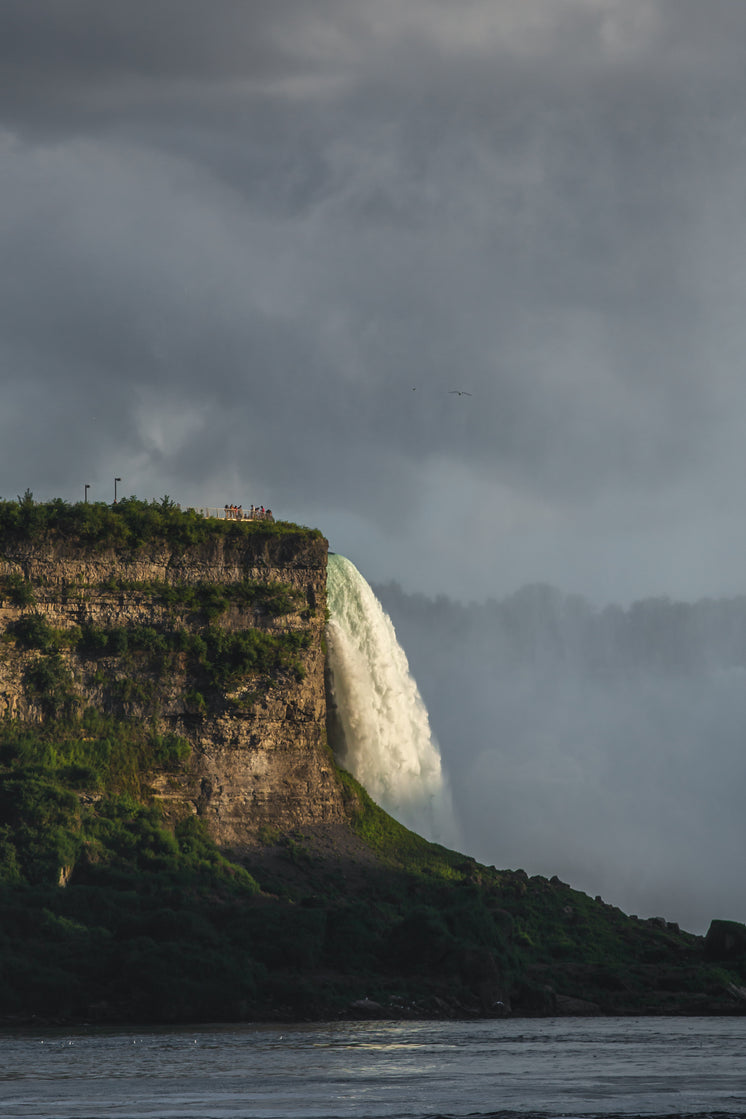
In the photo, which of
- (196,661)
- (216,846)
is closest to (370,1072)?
(216,846)

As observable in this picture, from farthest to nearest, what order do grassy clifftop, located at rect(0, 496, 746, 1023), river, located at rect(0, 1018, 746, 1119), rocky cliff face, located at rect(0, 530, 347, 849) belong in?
1. rocky cliff face, located at rect(0, 530, 347, 849)
2. grassy clifftop, located at rect(0, 496, 746, 1023)
3. river, located at rect(0, 1018, 746, 1119)

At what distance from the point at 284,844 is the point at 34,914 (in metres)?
16.1

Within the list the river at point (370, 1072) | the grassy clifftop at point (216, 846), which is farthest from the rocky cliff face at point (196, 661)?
the river at point (370, 1072)

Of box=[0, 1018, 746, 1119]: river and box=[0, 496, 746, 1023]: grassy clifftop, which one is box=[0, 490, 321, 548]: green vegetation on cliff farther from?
box=[0, 1018, 746, 1119]: river

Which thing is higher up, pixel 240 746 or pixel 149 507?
pixel 149 507

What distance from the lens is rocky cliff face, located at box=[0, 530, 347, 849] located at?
72.4 meters

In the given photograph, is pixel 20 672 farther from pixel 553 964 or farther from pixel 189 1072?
pixel 189 1072

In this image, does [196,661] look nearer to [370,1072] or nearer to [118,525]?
[118,525]

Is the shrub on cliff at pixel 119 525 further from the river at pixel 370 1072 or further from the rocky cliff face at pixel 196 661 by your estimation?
the river at pixel 370 1072

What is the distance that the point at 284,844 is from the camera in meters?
73.5

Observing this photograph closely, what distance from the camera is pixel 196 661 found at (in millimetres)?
74750

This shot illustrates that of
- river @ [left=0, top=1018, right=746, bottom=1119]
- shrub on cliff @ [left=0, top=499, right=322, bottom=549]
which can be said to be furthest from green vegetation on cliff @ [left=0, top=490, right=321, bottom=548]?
river @ [left=0, top=1018, right=746, bottom=1119]

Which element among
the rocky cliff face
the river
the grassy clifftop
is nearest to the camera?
the river

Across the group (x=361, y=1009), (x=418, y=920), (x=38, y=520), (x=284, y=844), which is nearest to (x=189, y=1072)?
(x=361, y=1009)
